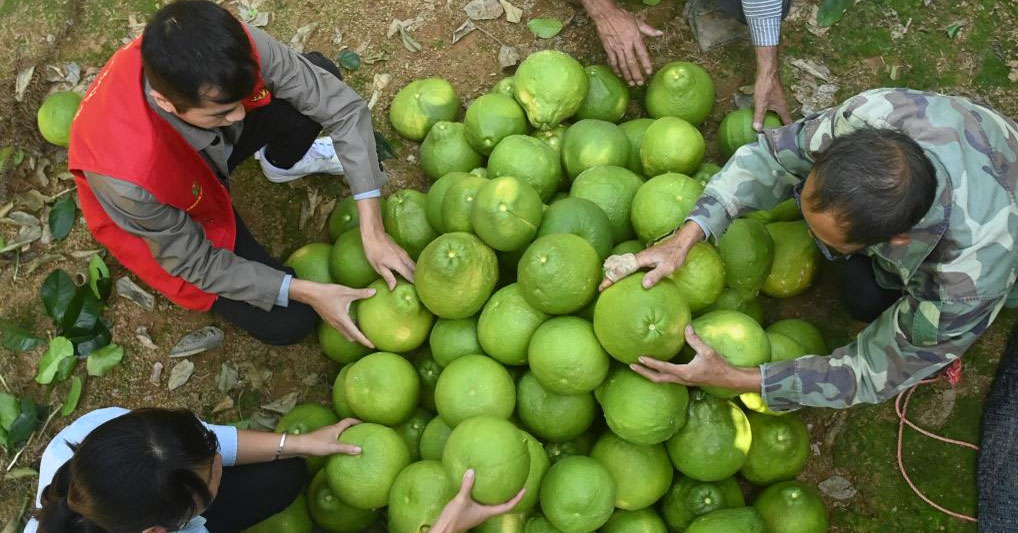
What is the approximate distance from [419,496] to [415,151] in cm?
215

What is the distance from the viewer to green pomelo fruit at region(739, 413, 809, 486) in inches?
130

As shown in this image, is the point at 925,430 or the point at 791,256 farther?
the point at 925,430

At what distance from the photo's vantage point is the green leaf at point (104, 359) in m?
3.90

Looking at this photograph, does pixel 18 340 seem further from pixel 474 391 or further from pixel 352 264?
pixel 474 391

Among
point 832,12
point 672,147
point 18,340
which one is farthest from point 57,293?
point 832,12

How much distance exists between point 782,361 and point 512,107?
1858 mm

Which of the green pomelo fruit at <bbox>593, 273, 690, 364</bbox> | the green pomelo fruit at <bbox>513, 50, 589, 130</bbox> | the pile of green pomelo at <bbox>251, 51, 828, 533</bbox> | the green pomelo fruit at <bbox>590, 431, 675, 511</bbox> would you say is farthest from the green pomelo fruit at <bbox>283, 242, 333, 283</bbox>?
the green pomelo fruit at <bbox>590, 431, 675, 511</bbox>

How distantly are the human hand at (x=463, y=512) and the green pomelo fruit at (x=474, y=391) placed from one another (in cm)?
38

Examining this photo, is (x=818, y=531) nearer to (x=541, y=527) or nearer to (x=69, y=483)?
(x=541, y=527)

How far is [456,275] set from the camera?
3135mm

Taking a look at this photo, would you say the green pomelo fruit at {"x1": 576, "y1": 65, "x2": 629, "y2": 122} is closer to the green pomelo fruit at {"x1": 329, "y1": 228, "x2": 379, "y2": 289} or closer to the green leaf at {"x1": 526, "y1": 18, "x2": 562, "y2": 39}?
the green leaf at {"x1": 526, "y1": 18, "x2": 562, "y2": 39}

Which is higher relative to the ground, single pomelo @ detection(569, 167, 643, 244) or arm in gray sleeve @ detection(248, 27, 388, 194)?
arm in gray sleeve @ detection(248, 27, 388, 194)

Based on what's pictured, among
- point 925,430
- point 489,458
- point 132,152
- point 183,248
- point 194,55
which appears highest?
point 194,55

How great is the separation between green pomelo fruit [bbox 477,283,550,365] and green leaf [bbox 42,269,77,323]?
2294 millimetres
